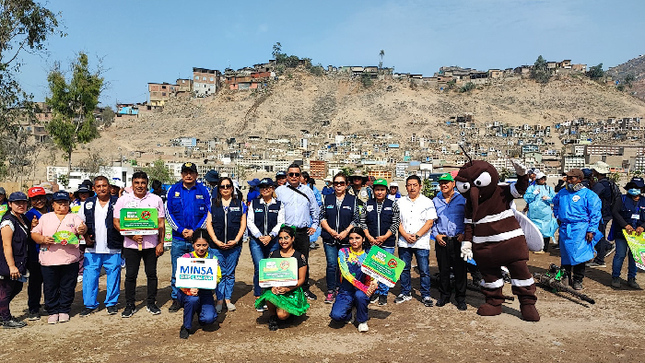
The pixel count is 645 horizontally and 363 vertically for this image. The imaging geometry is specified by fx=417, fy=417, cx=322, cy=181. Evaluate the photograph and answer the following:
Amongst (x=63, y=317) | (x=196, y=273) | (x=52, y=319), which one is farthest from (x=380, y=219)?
(x=52, y=319)

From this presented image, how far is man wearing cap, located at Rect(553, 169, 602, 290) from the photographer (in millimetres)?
6695

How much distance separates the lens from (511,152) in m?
78.4

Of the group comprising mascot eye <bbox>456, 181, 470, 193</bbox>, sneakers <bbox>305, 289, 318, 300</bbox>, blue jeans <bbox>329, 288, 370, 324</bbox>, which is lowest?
sneakers <bbox>305, 289, 318, 300</bbox>

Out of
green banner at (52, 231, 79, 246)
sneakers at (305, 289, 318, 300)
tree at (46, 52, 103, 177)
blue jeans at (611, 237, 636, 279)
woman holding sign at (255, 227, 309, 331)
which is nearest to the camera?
woman holding sign at (255, 227, 309, 331)

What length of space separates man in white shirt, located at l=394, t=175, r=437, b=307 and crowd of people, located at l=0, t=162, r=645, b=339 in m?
0.01

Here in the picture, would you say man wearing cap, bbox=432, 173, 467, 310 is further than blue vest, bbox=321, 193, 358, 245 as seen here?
No

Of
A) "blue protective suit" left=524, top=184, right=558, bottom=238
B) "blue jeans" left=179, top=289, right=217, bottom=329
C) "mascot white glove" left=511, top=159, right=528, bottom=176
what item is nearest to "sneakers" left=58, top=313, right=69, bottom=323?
"blue jeans" left=179, top=289, right=217, bottom=329

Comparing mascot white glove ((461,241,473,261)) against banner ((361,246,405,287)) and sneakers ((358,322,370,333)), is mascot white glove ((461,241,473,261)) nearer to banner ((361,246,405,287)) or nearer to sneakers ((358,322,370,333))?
banner ((361,246,405,287))

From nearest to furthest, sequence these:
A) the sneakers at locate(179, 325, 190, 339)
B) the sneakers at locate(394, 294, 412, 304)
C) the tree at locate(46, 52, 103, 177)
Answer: the sneakers at locate(179, 325, 190, 339), the sneakers at locate(394, 294, 412, 304), the tree at locate(46, 52, 103, 177)

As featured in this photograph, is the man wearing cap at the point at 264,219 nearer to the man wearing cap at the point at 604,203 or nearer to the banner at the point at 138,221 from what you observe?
the banner at the point at 138,221

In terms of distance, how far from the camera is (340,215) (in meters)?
5.97

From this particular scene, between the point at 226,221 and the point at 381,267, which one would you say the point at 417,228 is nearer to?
the point at 381,267

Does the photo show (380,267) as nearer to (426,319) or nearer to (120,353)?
(426,319)

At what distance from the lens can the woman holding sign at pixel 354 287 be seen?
5023 millimetres
